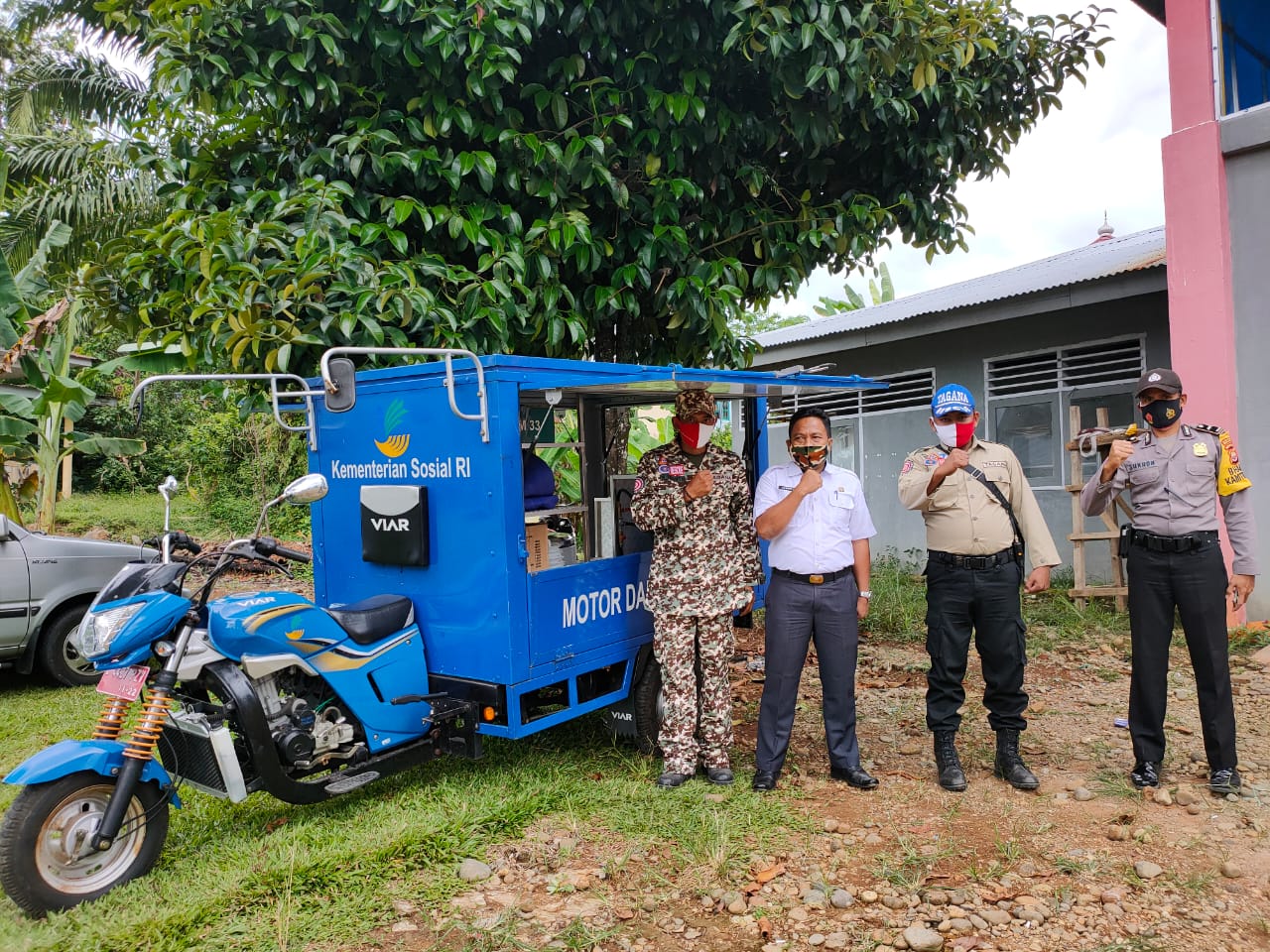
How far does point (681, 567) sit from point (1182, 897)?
7.56ft

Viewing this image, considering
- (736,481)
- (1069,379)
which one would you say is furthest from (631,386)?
(1069,379)

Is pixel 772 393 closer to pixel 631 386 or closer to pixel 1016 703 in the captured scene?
pixel 631 386

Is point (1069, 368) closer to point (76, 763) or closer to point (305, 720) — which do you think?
point (305, 720)

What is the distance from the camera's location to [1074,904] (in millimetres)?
3176

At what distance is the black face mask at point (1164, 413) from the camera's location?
4.21 m

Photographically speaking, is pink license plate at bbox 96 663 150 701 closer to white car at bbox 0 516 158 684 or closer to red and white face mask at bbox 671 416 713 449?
red and white face mask at bbox 671 416 713 449

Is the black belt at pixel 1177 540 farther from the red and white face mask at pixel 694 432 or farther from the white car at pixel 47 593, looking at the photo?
the white car at pixel 47 593

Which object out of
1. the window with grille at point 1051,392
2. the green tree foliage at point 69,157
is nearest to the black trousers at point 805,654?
the window with grille at point 1051,392

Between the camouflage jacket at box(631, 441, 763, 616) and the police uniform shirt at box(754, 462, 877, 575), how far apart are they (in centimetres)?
17

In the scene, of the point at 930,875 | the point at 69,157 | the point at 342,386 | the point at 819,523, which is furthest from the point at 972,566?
the point at 69,157

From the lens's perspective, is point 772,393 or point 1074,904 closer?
point 1074,904

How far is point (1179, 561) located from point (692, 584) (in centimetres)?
221

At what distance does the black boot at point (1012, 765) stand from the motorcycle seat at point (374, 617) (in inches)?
113

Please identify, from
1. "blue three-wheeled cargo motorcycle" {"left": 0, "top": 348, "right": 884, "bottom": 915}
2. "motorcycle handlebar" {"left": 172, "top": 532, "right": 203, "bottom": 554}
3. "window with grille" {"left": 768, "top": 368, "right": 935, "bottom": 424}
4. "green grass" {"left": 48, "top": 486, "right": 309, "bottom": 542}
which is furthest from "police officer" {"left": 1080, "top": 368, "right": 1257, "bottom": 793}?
"green grass" {"left": 48, "top": 486, "right": 309, "bottom": 542}
